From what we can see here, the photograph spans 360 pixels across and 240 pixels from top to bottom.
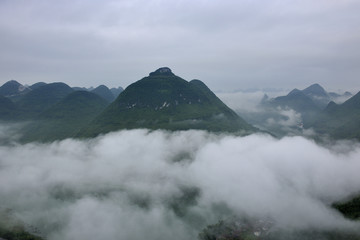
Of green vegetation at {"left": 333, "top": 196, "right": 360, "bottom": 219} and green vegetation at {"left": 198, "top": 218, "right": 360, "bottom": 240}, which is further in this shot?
green vegetation at {"left": 333, "top": 196, "right": 360, "bottom": 219}

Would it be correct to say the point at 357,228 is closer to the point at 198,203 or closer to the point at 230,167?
the point at 198,203

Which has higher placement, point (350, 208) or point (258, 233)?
point (350, 208)

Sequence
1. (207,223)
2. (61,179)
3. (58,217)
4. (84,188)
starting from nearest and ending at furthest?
(207,223)
(58,217)
(84,188)
(61,179)

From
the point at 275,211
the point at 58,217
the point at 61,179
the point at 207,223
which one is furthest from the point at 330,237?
the point at 61,179

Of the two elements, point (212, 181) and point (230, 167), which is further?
point (230, 167)

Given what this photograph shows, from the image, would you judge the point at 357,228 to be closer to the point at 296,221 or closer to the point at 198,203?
the point at 296,221

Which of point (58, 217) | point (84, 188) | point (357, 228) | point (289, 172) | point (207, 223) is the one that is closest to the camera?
point (357, 228)

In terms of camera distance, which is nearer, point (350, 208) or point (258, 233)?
point (258, 233)

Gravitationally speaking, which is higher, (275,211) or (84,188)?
(84,188)

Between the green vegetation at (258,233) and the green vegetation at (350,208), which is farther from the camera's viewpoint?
the green vegetation at (350,208)
